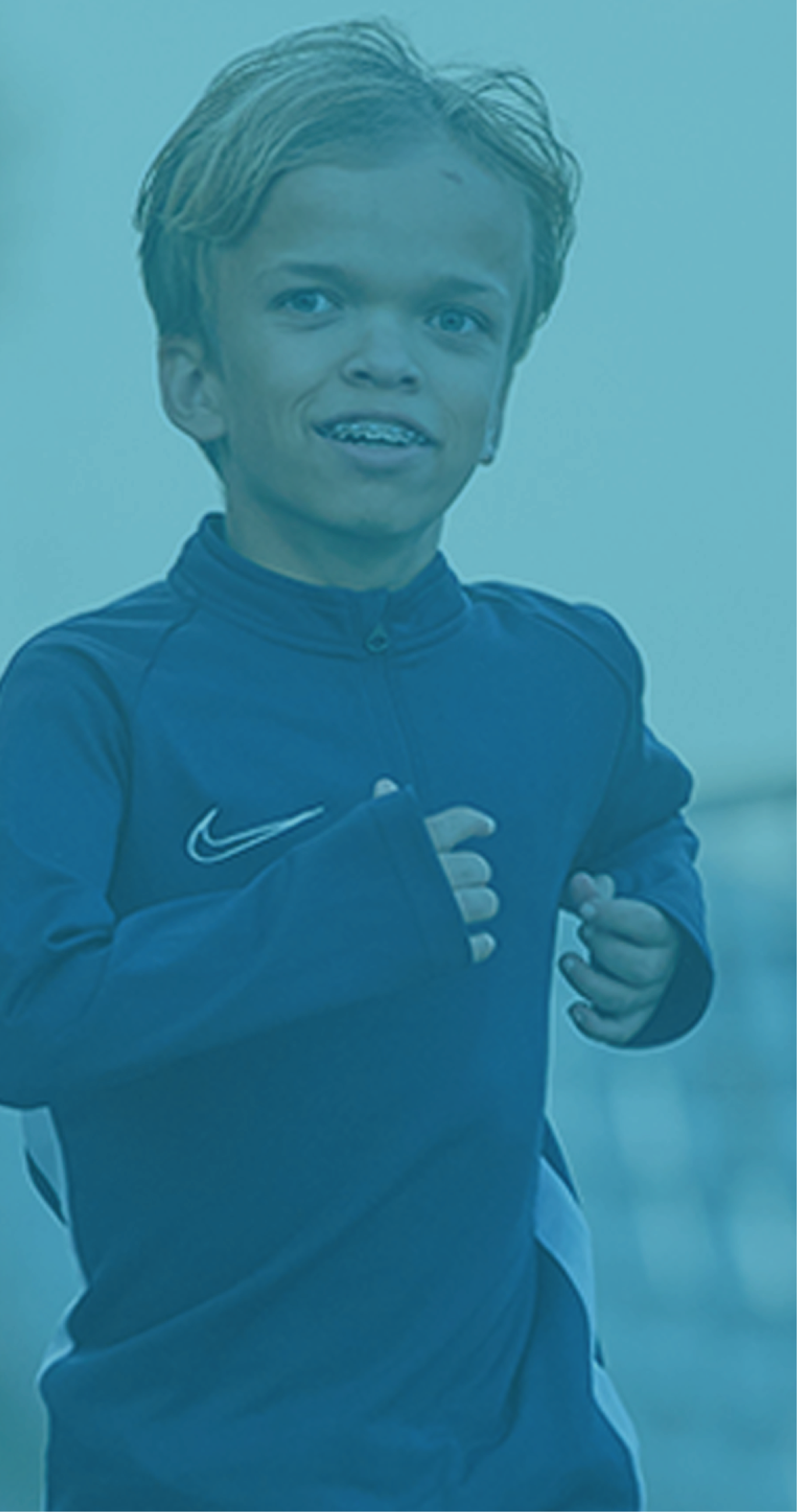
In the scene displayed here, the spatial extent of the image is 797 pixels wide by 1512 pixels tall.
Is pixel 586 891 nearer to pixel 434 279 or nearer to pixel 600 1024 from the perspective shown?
pixel 600 1024

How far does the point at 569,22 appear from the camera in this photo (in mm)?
1032

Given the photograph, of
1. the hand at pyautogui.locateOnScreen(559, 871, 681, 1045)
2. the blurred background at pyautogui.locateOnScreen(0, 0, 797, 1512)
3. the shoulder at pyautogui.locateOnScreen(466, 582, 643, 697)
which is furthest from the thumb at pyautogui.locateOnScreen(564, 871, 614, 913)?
the blurred background at pyautogui.locateOnScreen(0, 0, 797, 1512)

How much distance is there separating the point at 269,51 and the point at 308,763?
0.41m

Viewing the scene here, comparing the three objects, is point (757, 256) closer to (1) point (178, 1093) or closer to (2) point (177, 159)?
(2) point (177, 159)

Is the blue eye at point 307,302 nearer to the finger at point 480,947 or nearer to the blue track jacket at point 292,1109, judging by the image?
the blue track jacket at point 292,1109

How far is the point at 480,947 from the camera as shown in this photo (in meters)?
0.67

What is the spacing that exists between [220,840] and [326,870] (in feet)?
0.35

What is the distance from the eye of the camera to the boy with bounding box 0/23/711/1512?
25.5 inches

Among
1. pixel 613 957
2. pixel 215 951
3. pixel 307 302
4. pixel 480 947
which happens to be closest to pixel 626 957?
pixel 613 957

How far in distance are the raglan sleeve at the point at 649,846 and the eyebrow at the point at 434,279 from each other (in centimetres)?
19

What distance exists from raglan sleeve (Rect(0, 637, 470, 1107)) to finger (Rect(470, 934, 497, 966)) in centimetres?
1

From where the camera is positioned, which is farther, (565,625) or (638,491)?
(638,491)

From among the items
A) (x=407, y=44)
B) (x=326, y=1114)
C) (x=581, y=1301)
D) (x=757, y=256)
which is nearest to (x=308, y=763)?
(x=326, y=1114)

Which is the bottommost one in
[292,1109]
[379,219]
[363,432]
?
[292,1109]
